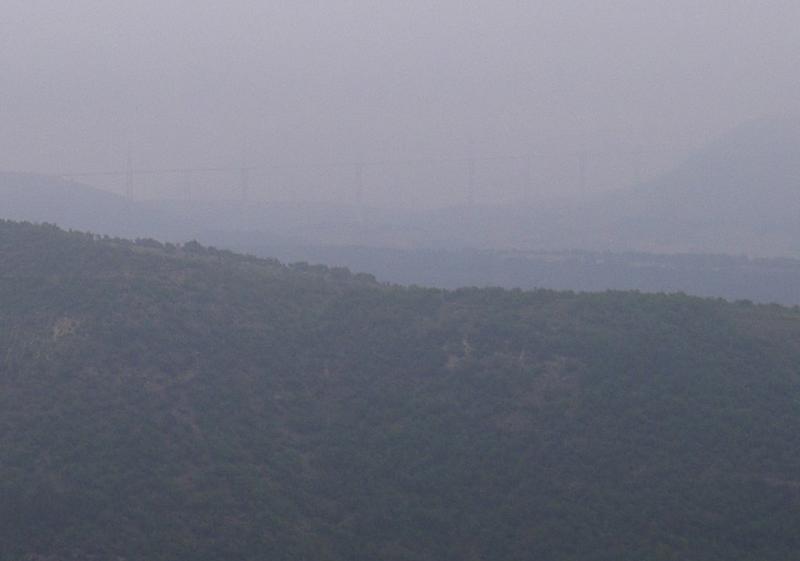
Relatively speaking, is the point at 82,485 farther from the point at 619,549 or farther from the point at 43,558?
the point at 619,549

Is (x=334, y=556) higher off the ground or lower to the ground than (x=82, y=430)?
lower

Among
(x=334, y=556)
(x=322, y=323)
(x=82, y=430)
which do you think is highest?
(x=322, y=323)

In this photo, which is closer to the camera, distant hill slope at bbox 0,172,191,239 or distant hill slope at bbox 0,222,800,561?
distant hill slope at bbox 0,222,800,561

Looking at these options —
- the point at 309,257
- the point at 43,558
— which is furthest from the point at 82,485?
the point at 309,257

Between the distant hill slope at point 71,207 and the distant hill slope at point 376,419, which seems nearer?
the distant hill slope at point 376,419

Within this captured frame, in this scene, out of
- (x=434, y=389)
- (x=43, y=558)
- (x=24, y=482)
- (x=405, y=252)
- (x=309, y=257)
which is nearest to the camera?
(x=43, y=558)

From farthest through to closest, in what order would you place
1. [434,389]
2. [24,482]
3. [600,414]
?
1. [434,389]
2. [600,414]
3. [24,482]

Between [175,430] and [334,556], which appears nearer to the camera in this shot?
[334,556]

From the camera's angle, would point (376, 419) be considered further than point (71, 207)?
No
